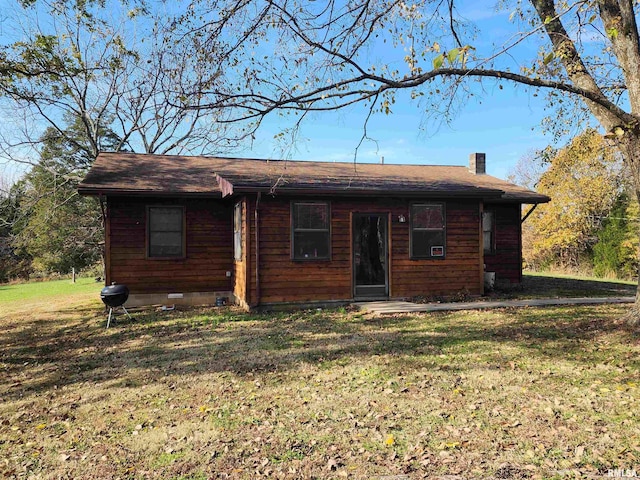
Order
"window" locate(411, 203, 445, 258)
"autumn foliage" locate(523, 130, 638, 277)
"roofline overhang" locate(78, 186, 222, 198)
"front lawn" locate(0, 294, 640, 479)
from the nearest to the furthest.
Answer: "front lawn" locate(0, 294, 640, 479) → "roofline overhang" locate(78, 186, 222, 198) → "window" locate(411, 203, 445, 258) → "autumn foliage" locate(523, 130, 638, 277)

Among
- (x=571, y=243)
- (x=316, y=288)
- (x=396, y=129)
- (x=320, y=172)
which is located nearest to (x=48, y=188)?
(x=320, y=172)

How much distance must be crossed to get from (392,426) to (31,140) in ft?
64.0

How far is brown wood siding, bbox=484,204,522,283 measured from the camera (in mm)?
13547

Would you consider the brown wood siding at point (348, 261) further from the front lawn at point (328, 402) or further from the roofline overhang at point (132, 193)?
the front lawn at point (328, 402)

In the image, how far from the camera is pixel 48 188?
1872 cm

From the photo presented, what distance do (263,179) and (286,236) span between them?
1.53 metres

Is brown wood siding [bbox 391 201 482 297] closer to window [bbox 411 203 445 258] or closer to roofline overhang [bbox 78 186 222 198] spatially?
window [bbox 411 203 445 258]

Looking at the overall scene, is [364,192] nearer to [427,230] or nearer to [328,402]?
[427,230]

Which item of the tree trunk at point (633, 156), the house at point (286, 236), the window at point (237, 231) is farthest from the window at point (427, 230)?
the tree trunk at point (633, 156)

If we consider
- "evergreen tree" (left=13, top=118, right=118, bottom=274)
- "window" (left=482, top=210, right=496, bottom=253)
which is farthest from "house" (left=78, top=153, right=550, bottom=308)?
"evergreen tree" (left=13, top=118, right=118, bottom=274)

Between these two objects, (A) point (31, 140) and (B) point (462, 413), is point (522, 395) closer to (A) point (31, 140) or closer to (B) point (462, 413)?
(B) point (462, 413)

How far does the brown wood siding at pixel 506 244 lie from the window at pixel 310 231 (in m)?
6.21

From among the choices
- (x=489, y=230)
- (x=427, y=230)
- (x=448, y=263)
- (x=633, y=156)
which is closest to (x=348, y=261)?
(x=427, y=230)

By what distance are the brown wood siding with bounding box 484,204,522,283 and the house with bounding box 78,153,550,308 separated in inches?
116
